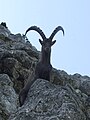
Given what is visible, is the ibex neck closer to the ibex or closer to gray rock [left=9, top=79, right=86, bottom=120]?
the ibex

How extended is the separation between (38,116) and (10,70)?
15.1 metres

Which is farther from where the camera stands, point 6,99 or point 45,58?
point 45,58

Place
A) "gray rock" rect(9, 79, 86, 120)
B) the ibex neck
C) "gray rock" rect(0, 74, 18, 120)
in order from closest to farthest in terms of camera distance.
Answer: "gray rock" rect(9, 79, 86, 120) → "gray rock" rect(0, 74, 18, 120) → the ibex neck

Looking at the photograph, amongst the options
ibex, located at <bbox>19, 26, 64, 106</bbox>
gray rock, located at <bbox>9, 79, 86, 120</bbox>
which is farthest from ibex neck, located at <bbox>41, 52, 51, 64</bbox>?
gray rock, located at <bbox>9, 79, 86, 120</bbox>

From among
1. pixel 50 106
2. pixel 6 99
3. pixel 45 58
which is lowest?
pixel 50 106

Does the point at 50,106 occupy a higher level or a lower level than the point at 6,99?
lower

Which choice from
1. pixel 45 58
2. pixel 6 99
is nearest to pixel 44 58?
pixel 45 58

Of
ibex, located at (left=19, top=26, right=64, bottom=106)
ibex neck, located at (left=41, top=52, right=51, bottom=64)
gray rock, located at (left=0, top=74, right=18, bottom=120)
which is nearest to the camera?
gray rock, located at (left=0, top=74, right=18, bottom=120)

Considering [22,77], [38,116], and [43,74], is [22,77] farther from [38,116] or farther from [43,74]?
[38,116]

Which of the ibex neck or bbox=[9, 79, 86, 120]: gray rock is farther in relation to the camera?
the ibex neck

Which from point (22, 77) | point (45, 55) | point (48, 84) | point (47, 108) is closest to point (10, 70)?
point (22, 77)

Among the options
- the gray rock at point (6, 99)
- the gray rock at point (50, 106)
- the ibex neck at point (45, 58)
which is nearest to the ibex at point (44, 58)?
the ibex neck at point (45, 58)

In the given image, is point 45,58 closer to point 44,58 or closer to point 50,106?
point 44,58

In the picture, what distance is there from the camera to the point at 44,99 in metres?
10.7
